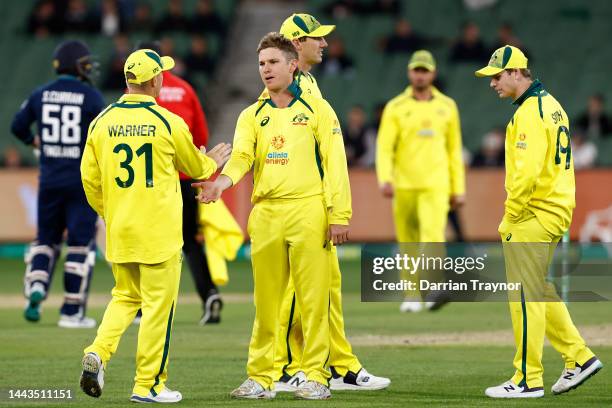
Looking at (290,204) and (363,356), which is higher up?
(290,204)

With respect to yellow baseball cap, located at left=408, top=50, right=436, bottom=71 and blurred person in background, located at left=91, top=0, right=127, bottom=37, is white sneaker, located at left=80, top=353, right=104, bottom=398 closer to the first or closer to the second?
yellow baseball cap, located at left=408, top=50, right=436, bottom=71

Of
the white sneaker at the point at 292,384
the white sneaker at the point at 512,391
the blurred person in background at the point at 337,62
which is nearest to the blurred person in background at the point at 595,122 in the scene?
the blurred person in background at the point at 337,62

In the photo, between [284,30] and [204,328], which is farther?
[204,328]

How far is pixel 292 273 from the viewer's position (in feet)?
31.0

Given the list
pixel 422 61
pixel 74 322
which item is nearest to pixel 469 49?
pixel 422 61

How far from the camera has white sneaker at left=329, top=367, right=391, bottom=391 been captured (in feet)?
32.5

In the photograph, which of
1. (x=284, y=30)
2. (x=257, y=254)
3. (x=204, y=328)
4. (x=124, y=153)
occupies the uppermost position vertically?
(x=284, y=30)

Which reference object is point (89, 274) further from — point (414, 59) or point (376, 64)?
point (376, 64)

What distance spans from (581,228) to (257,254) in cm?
1300

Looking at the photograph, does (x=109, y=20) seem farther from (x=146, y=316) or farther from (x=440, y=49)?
(x=146, y=316)

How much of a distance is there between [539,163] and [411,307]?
6.17m

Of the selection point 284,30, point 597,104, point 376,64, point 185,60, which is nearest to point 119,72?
point 185,60

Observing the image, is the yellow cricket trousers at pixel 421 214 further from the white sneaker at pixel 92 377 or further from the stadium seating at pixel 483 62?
the stadium seating at pixel 483 62

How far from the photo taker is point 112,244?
9.38m
